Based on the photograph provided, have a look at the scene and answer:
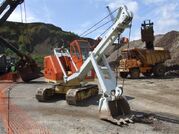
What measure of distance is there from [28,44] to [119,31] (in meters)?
52.5

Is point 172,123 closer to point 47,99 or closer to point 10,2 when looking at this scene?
point 47,99

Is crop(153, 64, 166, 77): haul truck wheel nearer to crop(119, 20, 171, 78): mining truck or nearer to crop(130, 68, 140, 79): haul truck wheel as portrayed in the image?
crop(119, 20, 171, 78): mining truck

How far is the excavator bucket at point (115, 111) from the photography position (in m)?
10.5

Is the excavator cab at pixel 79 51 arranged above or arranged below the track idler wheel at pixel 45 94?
above

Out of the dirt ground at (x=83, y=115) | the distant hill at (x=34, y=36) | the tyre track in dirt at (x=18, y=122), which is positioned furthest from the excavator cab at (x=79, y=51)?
the distant hill at (x=34, y=36)

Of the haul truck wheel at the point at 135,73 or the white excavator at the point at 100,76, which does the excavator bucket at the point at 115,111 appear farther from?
the haul truck wheel at the point at 135,73

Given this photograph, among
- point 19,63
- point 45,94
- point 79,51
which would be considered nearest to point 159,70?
point 19,63

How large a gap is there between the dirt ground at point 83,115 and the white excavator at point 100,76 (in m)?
0.40

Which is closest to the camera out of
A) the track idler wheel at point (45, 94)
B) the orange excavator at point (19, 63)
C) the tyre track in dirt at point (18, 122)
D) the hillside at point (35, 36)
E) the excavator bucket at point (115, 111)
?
the tyre track in dirt at point (18, 122)

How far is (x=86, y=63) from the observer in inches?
503

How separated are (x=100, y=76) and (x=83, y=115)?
4.26 feet

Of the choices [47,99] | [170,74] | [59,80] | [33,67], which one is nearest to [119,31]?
[59,80]

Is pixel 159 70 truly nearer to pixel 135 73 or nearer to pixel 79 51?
pixel 135 73

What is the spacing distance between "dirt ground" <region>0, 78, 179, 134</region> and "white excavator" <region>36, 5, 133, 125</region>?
1.31 feet
